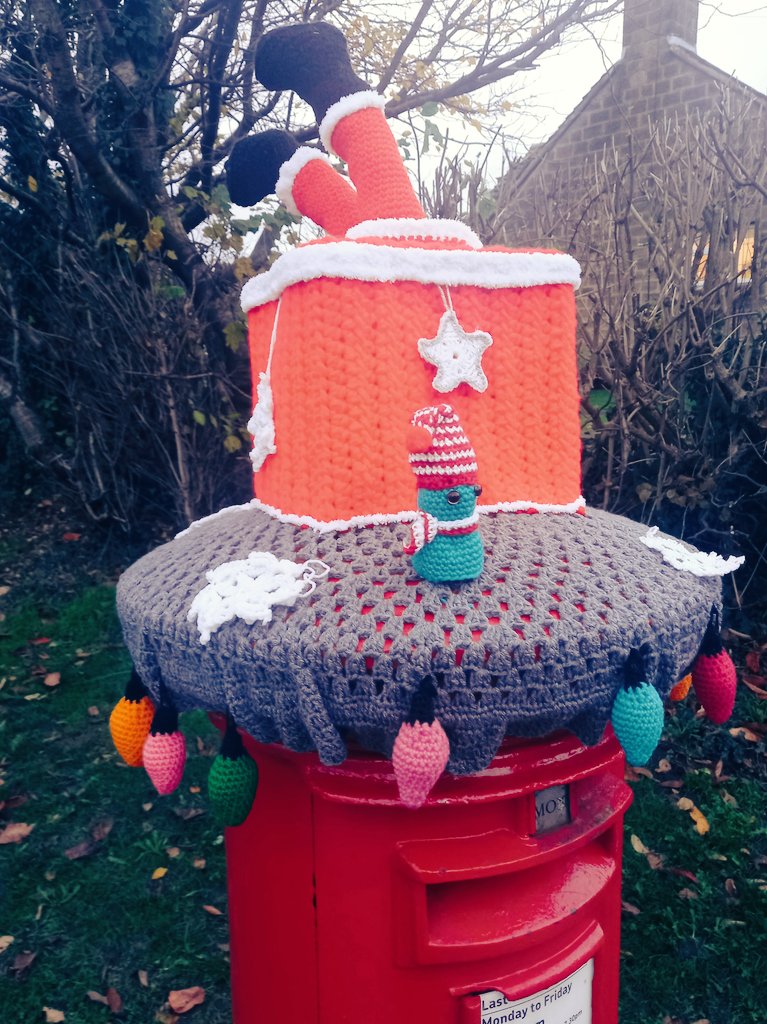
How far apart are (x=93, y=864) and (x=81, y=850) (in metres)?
0.10

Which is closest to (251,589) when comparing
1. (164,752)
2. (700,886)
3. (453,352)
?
(164,752)

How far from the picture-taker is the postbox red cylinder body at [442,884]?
115cm

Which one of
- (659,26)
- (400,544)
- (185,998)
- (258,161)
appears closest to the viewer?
(400,544)

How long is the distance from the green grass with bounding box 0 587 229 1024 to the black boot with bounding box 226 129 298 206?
255 cm

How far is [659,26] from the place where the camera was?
898 cm

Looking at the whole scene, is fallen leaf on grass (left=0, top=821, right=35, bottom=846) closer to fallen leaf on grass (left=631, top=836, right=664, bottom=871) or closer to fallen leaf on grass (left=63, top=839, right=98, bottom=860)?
fallen leaf on grass (left=63, top=839, right=98, bottom=860)

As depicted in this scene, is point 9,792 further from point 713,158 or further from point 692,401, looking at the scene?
point 713,158

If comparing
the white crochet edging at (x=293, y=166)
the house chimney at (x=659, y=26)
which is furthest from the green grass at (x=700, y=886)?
the house chimney at (x=659, y=26)

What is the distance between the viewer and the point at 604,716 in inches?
42.1

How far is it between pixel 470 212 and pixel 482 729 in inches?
140

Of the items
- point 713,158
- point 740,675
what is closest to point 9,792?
point 740,675

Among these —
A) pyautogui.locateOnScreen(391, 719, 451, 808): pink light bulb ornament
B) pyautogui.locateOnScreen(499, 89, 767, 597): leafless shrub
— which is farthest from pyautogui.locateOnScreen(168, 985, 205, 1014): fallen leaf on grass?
pyautogui.locateOnScreen(499, 89, 767, 597): leafless shrub

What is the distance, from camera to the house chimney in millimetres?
8711

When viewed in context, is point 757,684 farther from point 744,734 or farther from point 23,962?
point 23,962
